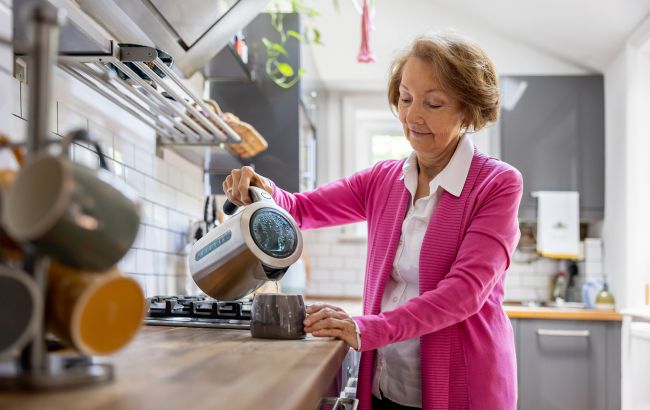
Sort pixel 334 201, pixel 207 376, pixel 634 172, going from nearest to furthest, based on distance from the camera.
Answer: pixel 207 376 < pixel 334 201 < pixel 634 172

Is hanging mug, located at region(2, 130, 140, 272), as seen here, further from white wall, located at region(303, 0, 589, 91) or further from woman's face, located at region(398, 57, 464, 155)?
white wall, located at region(303, 0, 589, 91)

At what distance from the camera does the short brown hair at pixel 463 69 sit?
1696 mm

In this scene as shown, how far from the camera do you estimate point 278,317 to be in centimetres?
142

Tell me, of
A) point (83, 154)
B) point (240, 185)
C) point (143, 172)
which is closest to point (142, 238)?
point (143, 172)

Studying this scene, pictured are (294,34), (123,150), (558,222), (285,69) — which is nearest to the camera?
(123,150)

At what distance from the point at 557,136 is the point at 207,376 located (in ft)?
11.7

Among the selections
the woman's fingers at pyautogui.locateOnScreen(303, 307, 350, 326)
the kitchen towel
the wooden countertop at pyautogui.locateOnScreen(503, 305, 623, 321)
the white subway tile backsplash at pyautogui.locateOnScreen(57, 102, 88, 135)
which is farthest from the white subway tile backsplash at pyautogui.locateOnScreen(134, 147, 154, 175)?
the kitchen towel

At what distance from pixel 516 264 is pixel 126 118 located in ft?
9.45

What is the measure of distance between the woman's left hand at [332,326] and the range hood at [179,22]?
90 centimetres

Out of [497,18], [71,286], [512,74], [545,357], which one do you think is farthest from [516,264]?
[71,286]

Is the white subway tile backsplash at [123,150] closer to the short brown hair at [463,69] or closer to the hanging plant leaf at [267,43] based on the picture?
the short brown hair at [463,69]

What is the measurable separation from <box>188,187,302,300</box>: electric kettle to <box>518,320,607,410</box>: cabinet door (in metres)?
2.50

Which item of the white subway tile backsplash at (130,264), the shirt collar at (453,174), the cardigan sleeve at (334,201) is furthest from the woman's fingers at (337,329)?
the white subway tile backsplash at (130,264)

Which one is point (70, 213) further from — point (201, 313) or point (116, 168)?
point (116, 168)
